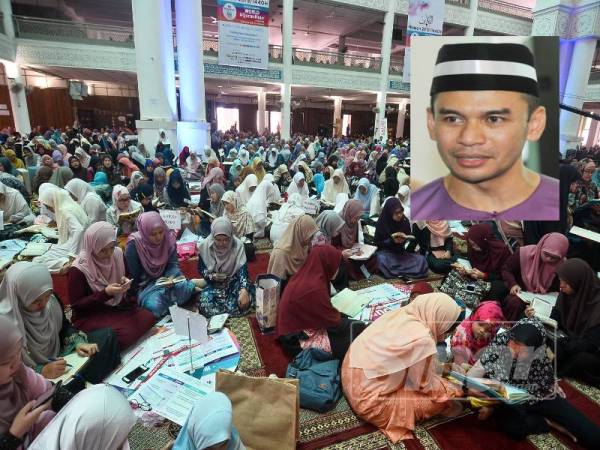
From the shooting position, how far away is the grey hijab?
170 cm

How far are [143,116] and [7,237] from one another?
214 inches

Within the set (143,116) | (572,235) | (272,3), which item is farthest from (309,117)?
(572,235)

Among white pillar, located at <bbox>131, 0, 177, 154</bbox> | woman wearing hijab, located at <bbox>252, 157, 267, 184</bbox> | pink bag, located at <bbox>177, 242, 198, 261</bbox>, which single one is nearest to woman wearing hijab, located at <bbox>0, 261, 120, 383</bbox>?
pink bag, located at <bbox>177, 242, 198, 261</bbox>

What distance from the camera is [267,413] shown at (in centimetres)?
166

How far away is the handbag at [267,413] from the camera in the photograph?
1.64 m

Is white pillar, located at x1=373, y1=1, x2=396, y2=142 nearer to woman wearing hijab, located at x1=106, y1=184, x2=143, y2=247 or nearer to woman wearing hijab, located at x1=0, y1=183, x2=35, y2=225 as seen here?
woman wearing hijab, located at x1=106, y1=184, x2=143, y2=247

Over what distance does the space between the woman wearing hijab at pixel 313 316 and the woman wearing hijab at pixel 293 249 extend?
0.37m

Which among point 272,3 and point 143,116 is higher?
point 272,3

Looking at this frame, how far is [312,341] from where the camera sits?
234 centimetres

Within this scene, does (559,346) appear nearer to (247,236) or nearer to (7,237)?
(247,236)

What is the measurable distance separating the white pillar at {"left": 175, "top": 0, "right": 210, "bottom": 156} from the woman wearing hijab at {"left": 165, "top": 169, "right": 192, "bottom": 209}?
15.5ft

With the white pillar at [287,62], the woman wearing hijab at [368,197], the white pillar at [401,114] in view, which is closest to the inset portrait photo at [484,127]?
the woman wearing hijab at [368,197]

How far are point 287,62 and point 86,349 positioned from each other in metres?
12.6

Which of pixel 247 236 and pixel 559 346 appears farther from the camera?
pixel 247 236
